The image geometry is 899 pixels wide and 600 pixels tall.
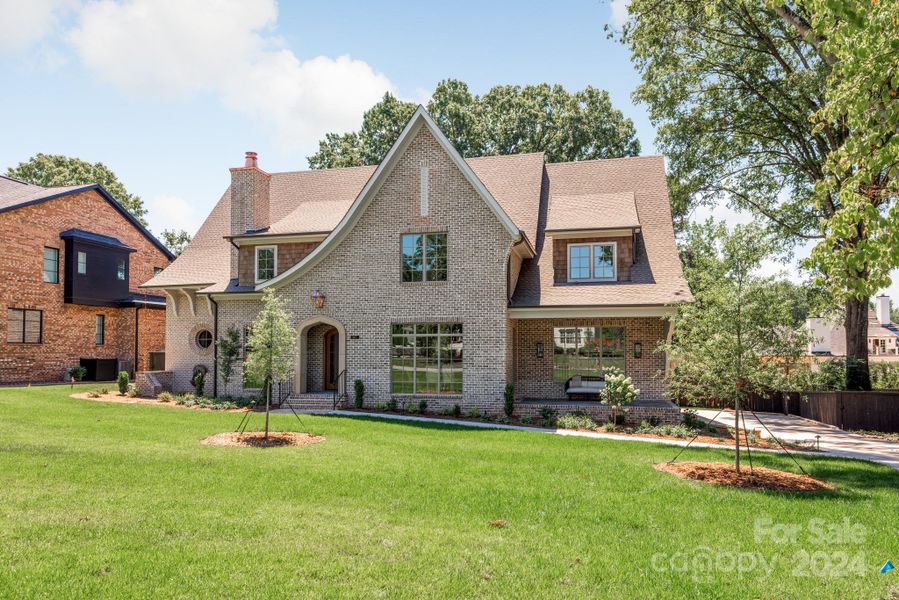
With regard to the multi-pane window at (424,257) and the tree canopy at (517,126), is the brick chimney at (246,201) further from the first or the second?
the tree canopy at (517,126)

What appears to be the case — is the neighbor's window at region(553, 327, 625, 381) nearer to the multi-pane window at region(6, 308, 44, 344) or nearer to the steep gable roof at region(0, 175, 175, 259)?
the multi-pane window at region(6, 308, 44, 344)

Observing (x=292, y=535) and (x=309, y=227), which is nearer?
(x=292, y=535)

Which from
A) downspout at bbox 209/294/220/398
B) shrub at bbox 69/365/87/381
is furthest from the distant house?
shrub at bbox 69/365/87/381

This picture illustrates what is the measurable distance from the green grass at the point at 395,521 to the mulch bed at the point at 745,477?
44 centimetres

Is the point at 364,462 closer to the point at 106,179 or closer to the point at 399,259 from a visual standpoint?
the point at 399,259

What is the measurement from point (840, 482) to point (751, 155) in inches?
726

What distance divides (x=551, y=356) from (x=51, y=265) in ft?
77.8

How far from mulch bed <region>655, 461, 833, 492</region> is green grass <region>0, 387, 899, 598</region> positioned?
1.45 feet

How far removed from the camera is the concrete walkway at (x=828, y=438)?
12883 millimetres

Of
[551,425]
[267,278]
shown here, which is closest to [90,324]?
[267,278]

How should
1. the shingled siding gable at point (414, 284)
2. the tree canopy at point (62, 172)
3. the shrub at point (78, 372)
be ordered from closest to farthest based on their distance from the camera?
the shingled siding gable at point (414, 284)
the shrub at point (78, 372)
the tree canopy at point (62, 172)

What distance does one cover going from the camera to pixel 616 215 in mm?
19266

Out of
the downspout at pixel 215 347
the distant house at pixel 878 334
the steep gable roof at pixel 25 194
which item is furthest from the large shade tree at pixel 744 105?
the distant house at pixel 878 334

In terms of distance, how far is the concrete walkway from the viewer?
12.9 m
